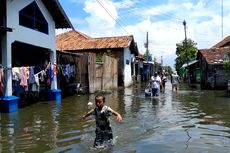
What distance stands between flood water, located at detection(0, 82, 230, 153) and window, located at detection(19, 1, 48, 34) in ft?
15.6

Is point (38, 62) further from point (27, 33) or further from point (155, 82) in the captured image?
point (155, 82)

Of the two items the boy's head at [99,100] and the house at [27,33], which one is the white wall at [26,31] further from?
the boy's head at [99,100]

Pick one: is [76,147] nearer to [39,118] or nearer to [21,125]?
[21,125]

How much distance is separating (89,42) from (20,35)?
21.8 m

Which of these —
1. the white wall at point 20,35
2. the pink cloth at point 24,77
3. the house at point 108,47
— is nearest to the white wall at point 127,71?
the house at point 108,47

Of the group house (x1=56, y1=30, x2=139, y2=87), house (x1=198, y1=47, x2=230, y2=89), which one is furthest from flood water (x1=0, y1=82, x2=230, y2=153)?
house (x1=56, y1=30, x2=139, y2=87)

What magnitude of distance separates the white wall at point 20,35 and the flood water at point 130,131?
2.25 m

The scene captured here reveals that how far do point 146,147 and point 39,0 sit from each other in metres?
13.2

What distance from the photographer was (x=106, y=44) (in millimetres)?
37844

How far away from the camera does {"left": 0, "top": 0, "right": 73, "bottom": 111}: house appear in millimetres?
15852

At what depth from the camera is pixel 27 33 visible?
18.0 m

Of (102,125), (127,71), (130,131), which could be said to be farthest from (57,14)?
(127,71)

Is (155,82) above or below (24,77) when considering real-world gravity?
below

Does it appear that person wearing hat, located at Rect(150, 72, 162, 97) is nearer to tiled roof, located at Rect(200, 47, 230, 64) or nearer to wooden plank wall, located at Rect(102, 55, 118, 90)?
wooden plank wall, located at Rect(102, 55, 118, 90)
